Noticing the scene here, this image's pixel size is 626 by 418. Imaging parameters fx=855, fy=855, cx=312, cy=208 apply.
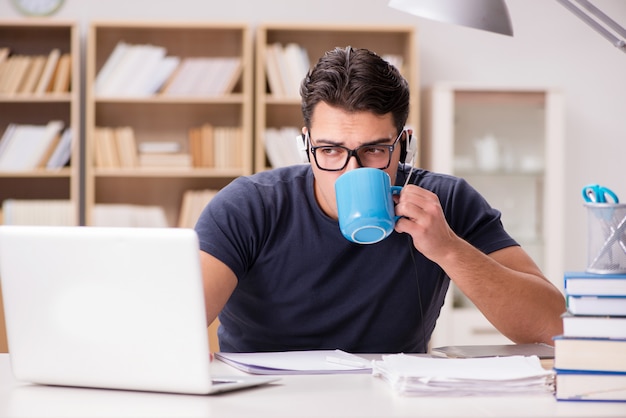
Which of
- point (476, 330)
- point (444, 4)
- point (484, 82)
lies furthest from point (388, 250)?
point (484, 82)

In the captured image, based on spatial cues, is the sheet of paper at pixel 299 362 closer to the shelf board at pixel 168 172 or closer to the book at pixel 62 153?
the shelf board at pixel 168 172

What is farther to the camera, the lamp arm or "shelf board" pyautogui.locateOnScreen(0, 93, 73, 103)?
"shelf board" pyautogui.locateOnScreen(0, 93, 73, 103)

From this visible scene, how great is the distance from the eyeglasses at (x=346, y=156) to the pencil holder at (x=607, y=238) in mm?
534

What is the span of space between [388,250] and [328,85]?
38 centimetres

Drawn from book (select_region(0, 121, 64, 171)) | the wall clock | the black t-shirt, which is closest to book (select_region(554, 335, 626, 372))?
the black t-shirt

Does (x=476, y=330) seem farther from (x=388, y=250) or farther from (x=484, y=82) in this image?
(x=388, y=250)

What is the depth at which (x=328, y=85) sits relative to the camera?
1741 mm

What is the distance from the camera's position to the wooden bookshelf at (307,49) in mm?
4156

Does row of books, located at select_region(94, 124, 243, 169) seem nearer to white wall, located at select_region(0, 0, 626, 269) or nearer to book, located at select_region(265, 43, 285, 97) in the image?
book, located at select_region(265, 43, 285, 97)

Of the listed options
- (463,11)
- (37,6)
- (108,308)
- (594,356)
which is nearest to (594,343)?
(594,356)

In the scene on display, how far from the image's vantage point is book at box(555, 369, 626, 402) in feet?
3.85

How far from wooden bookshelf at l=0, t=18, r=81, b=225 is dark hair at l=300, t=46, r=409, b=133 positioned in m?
2.59

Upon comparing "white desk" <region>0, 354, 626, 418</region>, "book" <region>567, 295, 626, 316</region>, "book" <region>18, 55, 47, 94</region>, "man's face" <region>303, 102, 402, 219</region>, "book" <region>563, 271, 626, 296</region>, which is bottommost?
"white desk" <region>0, 354, 626, 418</region>

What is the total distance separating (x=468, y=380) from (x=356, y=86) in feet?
2.39
